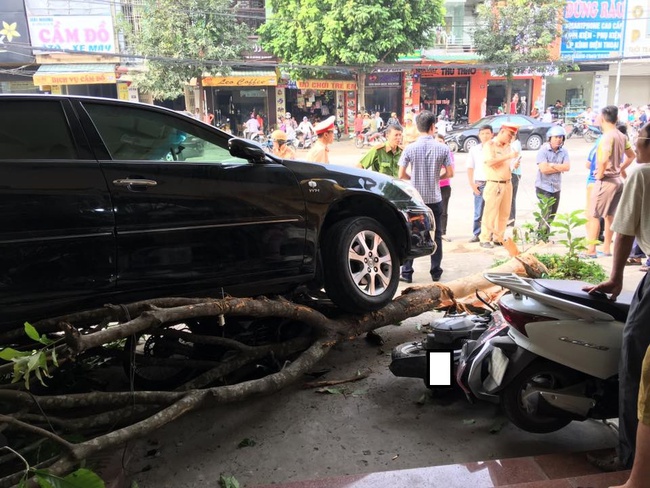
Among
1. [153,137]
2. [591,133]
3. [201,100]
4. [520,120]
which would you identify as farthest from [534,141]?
[153,137]

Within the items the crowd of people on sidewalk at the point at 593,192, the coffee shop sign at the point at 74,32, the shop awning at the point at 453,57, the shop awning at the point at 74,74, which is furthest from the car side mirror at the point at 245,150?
the shop awning at the point at 453,57

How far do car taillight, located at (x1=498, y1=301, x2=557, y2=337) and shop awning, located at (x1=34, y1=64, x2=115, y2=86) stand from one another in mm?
24215

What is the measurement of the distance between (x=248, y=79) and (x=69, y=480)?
87.5ft

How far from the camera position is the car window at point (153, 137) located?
3.31m

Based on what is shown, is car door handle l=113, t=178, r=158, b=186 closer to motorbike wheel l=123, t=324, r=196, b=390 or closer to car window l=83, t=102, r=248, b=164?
car window l=83, t=102, r=248, b=164

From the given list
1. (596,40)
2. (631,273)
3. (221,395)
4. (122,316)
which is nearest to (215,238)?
(122,316)

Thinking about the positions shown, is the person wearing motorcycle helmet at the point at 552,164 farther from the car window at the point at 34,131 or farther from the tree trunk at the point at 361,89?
the tree trunk at the point at 361,89

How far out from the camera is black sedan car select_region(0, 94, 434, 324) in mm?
2902

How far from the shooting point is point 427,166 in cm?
646

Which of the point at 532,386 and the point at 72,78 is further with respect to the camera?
the point at 72,78

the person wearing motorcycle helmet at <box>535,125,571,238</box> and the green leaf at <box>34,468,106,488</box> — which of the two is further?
the person wearing motorcycle helmet at <box>535,125,571,238</box>

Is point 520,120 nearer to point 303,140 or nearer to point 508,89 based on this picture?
point 508,89

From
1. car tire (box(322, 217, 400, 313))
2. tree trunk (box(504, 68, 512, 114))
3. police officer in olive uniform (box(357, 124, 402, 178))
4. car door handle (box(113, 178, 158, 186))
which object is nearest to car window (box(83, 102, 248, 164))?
car door handle (box(113, 178, 158, 186))

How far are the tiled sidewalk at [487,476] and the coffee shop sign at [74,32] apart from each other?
2464 cm
